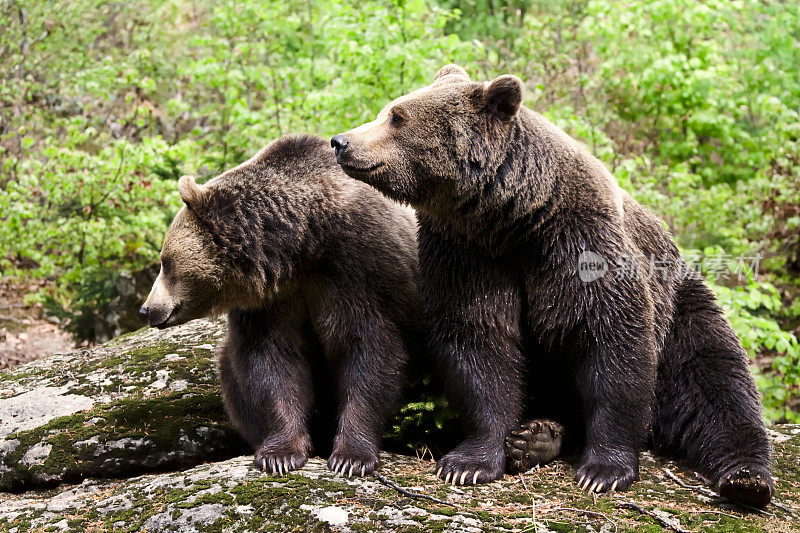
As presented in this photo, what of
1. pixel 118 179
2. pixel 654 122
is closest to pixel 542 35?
pixel 654 122

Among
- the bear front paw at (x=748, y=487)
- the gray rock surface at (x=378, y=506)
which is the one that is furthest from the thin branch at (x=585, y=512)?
the bear front paw at (x=748, y=487)

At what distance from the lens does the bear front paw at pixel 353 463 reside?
4.34m

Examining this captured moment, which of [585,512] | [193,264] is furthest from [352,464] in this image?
[193,264]

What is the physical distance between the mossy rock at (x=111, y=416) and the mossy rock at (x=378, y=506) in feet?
1.42

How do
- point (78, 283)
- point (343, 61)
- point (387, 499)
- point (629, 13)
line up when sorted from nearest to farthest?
point (387, 499) < point (343, 61) < point (78, 283) < point (629, 13)

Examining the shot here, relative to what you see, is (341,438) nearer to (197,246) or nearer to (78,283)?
(197,246)

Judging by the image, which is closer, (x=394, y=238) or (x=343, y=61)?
(x=394, y=238)

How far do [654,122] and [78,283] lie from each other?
34.7 ft

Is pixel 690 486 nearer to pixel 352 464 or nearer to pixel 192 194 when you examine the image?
pixel 352 464

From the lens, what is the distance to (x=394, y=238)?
4941 millimetres

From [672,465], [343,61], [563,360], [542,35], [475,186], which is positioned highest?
[542,35]

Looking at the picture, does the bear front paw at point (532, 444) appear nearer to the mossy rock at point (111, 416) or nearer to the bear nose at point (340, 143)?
the bear nose at point (340, 143)

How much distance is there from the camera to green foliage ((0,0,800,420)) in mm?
9531

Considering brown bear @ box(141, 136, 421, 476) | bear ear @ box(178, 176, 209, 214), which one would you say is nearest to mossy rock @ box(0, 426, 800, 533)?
brown bear @ box(141, 136, 421, 476)
